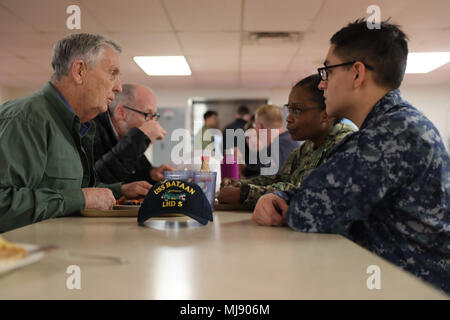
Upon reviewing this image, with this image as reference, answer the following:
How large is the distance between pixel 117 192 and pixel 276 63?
4.58 metres

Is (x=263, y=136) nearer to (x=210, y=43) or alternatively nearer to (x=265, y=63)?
(x=210, y=43)

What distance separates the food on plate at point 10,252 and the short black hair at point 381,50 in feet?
3.57

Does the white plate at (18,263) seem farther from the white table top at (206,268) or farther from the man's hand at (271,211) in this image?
the man's hand at (271,211)

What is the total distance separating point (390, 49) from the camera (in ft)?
3.99

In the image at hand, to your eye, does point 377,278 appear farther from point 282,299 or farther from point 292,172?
point 292,172

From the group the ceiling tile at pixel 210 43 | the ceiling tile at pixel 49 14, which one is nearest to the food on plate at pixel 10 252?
the ceiling tile at pixel 49 14

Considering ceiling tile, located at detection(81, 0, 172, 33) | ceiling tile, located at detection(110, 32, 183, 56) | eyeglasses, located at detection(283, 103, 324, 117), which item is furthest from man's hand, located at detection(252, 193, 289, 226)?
ceiling tile, located at detection(110, 32, 183, 56)

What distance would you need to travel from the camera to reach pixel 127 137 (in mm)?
2273

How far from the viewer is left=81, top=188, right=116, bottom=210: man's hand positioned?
1.23 metres

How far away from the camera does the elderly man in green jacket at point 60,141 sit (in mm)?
1152

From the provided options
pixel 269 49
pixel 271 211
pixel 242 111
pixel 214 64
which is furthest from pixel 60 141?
pixel 242 111

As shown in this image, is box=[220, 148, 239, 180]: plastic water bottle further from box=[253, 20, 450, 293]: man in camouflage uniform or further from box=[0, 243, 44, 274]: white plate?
box=[0, 243, 44, 274]: white plate
